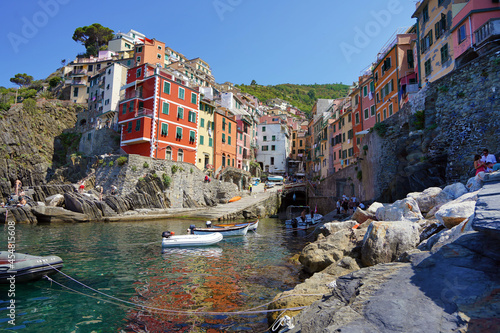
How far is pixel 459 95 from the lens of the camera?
48.7ft

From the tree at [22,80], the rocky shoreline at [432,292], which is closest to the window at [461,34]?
the rocky shoreline at [432,292]

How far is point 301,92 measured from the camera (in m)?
170

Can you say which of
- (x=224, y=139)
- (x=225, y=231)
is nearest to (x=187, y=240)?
(x=225, y=231)

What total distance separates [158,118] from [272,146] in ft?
134

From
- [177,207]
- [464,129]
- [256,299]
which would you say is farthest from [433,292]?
[177,207]

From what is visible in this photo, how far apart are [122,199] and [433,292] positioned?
107 feet

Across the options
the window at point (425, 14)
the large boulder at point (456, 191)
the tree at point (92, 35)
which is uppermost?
the tree at point (92, 35)

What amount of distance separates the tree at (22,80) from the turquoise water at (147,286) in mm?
88045

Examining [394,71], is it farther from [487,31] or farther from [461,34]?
[487,31]

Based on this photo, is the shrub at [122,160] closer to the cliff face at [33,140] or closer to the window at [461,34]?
the cliff face at [33,140]

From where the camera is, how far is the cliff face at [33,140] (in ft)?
139

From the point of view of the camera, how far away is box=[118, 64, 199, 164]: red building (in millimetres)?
37875

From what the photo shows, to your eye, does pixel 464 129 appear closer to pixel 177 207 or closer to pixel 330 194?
pixel 330 194

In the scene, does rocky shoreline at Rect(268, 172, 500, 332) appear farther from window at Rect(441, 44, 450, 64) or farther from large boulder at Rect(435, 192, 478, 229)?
window at Rect(441, 44, 450, 64)
